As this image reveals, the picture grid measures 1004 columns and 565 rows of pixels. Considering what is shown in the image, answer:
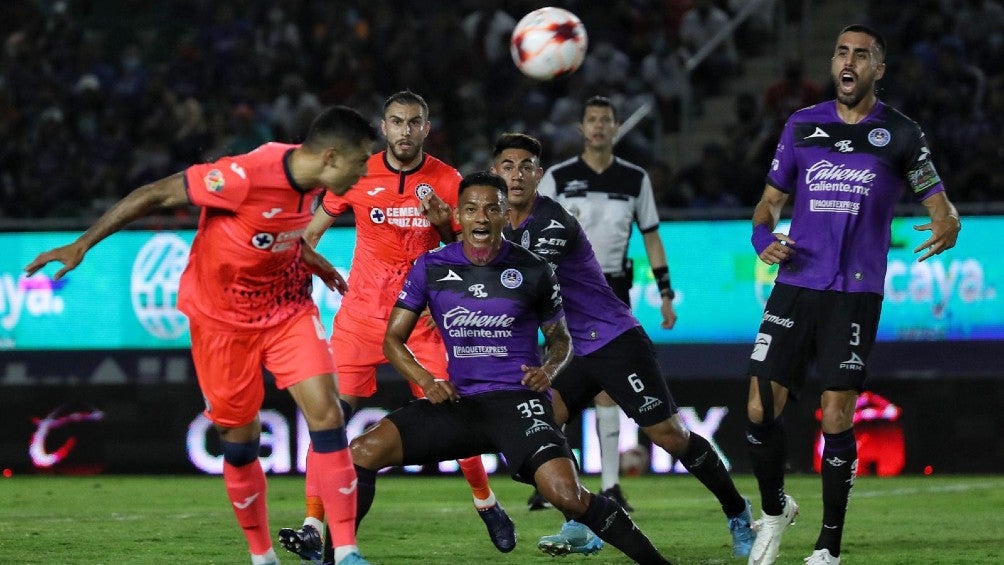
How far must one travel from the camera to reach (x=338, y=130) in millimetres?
6699

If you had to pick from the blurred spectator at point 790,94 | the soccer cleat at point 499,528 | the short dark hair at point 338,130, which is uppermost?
the short dark hair at point 338,130

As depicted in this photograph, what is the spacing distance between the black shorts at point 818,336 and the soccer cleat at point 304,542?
221cm

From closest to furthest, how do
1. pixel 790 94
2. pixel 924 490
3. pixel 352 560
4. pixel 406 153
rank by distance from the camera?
1. pixel 352 560
2. pixel 406 153
3. pixel 924 490
4. pixel 790 94

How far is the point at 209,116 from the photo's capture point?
18578 mm

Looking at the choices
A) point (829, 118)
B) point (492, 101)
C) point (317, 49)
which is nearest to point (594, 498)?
point (829, 118)

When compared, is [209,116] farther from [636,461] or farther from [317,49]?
[636,461]

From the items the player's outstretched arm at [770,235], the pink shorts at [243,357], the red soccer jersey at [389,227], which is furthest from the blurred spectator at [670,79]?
the pink shorts at [243,357]

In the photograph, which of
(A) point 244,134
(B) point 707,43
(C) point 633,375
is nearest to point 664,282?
(C) point 633,375

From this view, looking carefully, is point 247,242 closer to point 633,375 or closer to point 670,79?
point 633,375

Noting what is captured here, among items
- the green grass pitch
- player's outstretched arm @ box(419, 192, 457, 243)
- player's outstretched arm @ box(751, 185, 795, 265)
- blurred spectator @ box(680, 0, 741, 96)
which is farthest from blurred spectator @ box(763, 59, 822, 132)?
player's outstretched arm @ box(419, 192, 457, 243)

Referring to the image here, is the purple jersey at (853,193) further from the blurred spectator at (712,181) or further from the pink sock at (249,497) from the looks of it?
the blurred spectator at (712,181)

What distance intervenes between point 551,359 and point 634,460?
259 inches

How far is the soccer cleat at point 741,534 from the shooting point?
321 inches

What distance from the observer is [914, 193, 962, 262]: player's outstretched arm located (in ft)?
24.6
